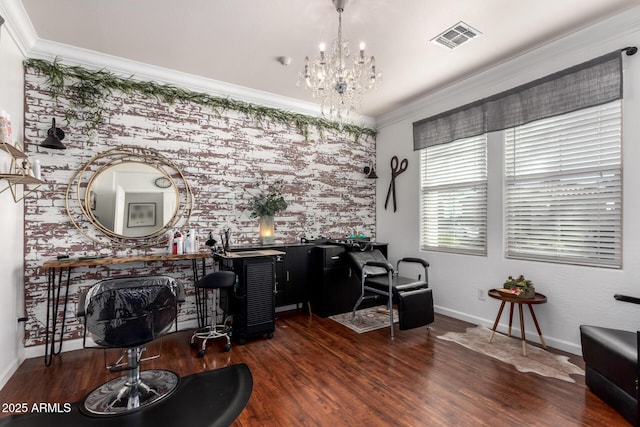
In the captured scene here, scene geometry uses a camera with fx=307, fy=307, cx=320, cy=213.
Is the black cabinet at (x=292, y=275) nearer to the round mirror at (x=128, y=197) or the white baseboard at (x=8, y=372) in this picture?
the round mirror at (x=128, y=197)

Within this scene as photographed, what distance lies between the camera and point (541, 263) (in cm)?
316

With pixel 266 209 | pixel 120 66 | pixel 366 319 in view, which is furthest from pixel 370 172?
pixel 120 66

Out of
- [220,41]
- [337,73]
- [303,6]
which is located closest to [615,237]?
[337,73]

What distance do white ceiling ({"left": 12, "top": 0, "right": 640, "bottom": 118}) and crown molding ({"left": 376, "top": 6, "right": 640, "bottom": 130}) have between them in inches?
3.3

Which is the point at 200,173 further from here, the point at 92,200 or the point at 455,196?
the point at 455,196

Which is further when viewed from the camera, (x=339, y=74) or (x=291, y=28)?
(x=291, y=28)

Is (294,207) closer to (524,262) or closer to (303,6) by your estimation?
(303,6)

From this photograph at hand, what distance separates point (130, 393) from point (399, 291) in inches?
102

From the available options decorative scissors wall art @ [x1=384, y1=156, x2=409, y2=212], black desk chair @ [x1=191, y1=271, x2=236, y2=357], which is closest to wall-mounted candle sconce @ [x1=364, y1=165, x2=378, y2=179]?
decorative scissors wall art @ [x1=384, y1=156, x2=409, y2=212]

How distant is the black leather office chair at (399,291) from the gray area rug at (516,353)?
1.14 ft

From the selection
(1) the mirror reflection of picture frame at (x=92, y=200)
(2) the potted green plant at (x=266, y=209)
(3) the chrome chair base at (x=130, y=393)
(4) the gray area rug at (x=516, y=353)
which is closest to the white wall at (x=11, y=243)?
(1) the mirror reflection of picture frame at (x=92, y=200)

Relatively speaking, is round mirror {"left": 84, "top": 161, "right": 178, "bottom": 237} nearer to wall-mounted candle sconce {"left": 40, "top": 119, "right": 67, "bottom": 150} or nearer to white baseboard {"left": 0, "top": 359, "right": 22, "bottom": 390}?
wall-mounted candle sconce {"left": 40, "top": 119, "right": 67, "bottom": 150}

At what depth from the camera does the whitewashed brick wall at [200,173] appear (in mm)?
2957

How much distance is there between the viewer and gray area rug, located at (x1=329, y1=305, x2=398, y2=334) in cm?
365
